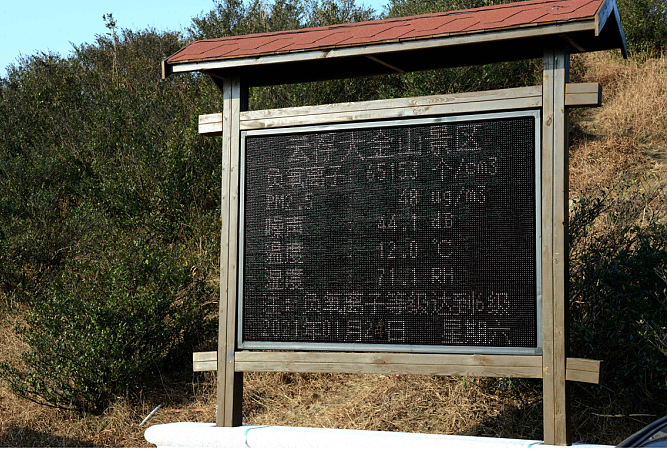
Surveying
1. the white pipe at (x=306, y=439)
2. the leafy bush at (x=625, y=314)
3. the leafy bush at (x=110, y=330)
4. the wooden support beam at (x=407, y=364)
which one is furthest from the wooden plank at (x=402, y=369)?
the leafy bush at (x=110, y=330)

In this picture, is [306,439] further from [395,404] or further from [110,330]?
[110,330]

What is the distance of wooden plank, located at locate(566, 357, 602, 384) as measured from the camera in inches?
144

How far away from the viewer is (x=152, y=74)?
1402cm

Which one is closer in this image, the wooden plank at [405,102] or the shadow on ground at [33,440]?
the wooden plank at [405,102]

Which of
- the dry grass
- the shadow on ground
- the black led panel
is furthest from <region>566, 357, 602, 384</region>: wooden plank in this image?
the shadow on ground

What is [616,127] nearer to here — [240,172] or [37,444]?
[240,172]

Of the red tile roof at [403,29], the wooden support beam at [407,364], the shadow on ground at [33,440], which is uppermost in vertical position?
the red tile roof at [403,29]

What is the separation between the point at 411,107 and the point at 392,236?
857mm

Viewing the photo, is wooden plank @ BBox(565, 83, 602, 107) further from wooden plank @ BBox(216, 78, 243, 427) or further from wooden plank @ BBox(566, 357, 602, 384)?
wooden plank @ BBox(216, 78, 243, 427)

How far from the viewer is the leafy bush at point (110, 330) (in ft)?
23.2

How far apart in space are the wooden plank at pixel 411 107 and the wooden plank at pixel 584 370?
1535 millimetres

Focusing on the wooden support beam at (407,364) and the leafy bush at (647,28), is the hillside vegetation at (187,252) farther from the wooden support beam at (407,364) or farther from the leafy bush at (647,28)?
the wooden support beam at (407,364)

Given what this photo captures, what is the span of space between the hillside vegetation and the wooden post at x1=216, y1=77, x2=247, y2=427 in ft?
6.81

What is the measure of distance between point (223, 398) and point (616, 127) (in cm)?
846
